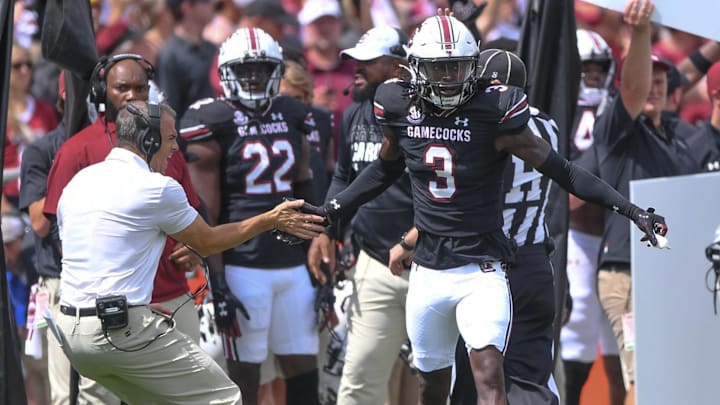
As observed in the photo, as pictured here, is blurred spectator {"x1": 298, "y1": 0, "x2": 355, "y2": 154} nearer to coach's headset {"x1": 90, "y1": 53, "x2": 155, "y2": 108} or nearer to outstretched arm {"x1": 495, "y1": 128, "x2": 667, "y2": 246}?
coach's headset {"x1": 90, "y1": 53, "x2": 155, "y2": 108}

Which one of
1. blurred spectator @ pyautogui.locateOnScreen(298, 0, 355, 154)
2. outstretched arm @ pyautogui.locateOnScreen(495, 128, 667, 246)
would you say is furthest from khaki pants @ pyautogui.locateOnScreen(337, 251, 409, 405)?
blurred spectator @ pyautogui.locateOnScreen(298, 0, 355, 154)

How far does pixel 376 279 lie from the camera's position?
6.91 metres

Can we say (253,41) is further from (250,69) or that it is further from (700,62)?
(700,62)

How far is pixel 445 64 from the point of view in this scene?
5590 millimetres

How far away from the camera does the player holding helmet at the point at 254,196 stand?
22.8 ft

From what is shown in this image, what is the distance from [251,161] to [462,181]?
169cm

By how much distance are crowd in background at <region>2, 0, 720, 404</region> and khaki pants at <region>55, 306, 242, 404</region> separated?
225 centimetres

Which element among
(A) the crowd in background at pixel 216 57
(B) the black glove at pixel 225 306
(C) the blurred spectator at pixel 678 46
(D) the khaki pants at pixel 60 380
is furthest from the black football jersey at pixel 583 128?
(D) the khaki pants at pixel 60 380

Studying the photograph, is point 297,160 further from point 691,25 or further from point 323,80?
point 323,80

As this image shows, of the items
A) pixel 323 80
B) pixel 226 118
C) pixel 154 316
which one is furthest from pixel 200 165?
pixel 323 80

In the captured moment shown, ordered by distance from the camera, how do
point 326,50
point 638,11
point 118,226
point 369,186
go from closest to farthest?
point 118,226 → point 369,186 → point 638,11 → point 326,50

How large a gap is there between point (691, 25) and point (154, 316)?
2922mm

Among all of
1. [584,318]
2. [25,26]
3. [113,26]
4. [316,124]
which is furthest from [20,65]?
[584,318]

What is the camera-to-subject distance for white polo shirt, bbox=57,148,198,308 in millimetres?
5547
